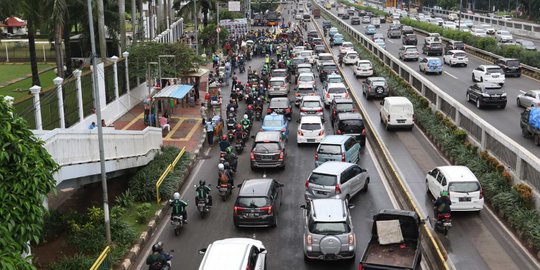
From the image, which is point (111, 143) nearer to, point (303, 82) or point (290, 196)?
point (290, 196)

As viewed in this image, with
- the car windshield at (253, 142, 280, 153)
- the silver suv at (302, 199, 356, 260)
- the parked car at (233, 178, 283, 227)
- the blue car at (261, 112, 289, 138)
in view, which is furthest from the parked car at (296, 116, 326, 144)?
the silver suv at (302, 199, 356, 260)

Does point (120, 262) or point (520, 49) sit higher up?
point (520, 49)

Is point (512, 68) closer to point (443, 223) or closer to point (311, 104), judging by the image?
point (311, 104)

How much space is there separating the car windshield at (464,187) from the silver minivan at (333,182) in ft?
11.6

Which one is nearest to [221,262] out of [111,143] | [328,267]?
[328,267]

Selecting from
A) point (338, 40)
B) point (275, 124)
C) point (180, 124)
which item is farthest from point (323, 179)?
point (338, 40)

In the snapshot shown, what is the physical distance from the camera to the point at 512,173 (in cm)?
2245

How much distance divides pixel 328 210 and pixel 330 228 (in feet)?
2.39

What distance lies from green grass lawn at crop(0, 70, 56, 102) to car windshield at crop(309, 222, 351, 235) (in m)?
29.9

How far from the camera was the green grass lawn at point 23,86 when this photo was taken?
42812 mm

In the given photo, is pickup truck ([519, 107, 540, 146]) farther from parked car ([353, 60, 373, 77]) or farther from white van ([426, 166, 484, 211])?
parked car ([353, 60, 373, 77])

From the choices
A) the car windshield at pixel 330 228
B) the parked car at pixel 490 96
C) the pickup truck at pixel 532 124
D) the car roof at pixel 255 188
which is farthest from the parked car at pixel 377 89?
the car windshield at pixel 330 228

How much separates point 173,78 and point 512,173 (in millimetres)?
23608

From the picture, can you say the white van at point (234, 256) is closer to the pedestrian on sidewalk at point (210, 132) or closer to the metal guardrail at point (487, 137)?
the metal guardrail at point (487, 137)
